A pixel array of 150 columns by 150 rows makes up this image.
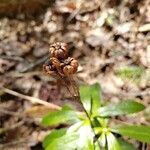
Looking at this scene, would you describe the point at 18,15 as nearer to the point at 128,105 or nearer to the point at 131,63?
the point at 131,63

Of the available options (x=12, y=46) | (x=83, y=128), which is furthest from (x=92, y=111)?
(x=12, y=46)

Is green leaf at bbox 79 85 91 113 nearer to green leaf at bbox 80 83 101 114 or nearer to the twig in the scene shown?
green leaf at bbox 80 83 101 114

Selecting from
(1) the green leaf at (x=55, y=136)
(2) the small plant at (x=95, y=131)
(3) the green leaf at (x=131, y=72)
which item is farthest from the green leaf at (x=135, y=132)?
(3) the green leaf at (x=131, y=72)

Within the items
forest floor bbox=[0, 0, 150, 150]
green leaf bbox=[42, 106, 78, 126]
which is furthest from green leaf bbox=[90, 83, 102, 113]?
forest floor bbox=[0, 0, 150, 150]

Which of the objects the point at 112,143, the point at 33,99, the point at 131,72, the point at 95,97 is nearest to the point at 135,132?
the point at 112,143

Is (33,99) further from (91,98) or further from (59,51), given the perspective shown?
(59,51)

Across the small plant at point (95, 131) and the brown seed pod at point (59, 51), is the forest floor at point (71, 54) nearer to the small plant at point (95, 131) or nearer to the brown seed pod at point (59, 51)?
the small plant at point (95, 131)
